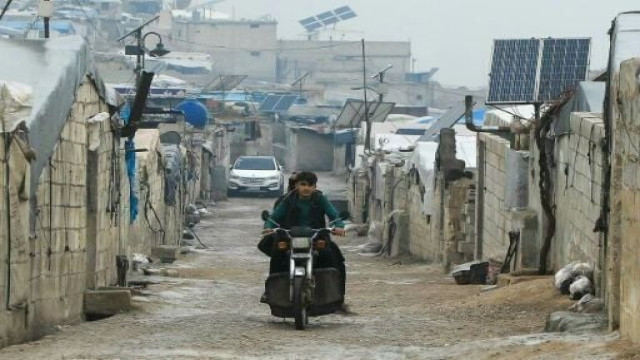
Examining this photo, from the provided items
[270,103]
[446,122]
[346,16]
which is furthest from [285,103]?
[346,16]

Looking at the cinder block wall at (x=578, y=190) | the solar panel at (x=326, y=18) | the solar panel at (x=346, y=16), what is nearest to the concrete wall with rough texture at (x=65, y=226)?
the cinder block wall at (x=578, y=190)

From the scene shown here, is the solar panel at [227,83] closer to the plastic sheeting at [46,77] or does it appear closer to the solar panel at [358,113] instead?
the solar panel at [358,113]

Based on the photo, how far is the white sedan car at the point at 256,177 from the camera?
2292 inches

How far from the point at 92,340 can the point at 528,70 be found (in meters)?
9.35

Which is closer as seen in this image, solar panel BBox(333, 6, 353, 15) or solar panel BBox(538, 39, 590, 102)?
solar panel BBox(538, 39, 590, 102)

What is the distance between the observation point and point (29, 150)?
12.1 meters

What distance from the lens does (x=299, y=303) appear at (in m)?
12.6

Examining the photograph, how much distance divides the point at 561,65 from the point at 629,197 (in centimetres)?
939

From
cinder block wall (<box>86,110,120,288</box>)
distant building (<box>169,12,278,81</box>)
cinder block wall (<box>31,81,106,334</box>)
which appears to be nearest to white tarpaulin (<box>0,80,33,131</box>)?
cinder block wall (<box>31,81,106,334</box>)

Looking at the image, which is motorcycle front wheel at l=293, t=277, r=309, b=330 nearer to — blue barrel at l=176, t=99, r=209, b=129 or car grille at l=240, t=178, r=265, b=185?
blue barrel at l=176, t=99, r=209, b=129

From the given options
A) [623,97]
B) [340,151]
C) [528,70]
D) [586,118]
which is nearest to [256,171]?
[340,151]

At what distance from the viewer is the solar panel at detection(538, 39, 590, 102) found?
19500mm

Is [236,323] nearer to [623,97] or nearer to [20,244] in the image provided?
[20,244]

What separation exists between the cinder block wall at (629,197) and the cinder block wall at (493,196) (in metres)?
10.00
